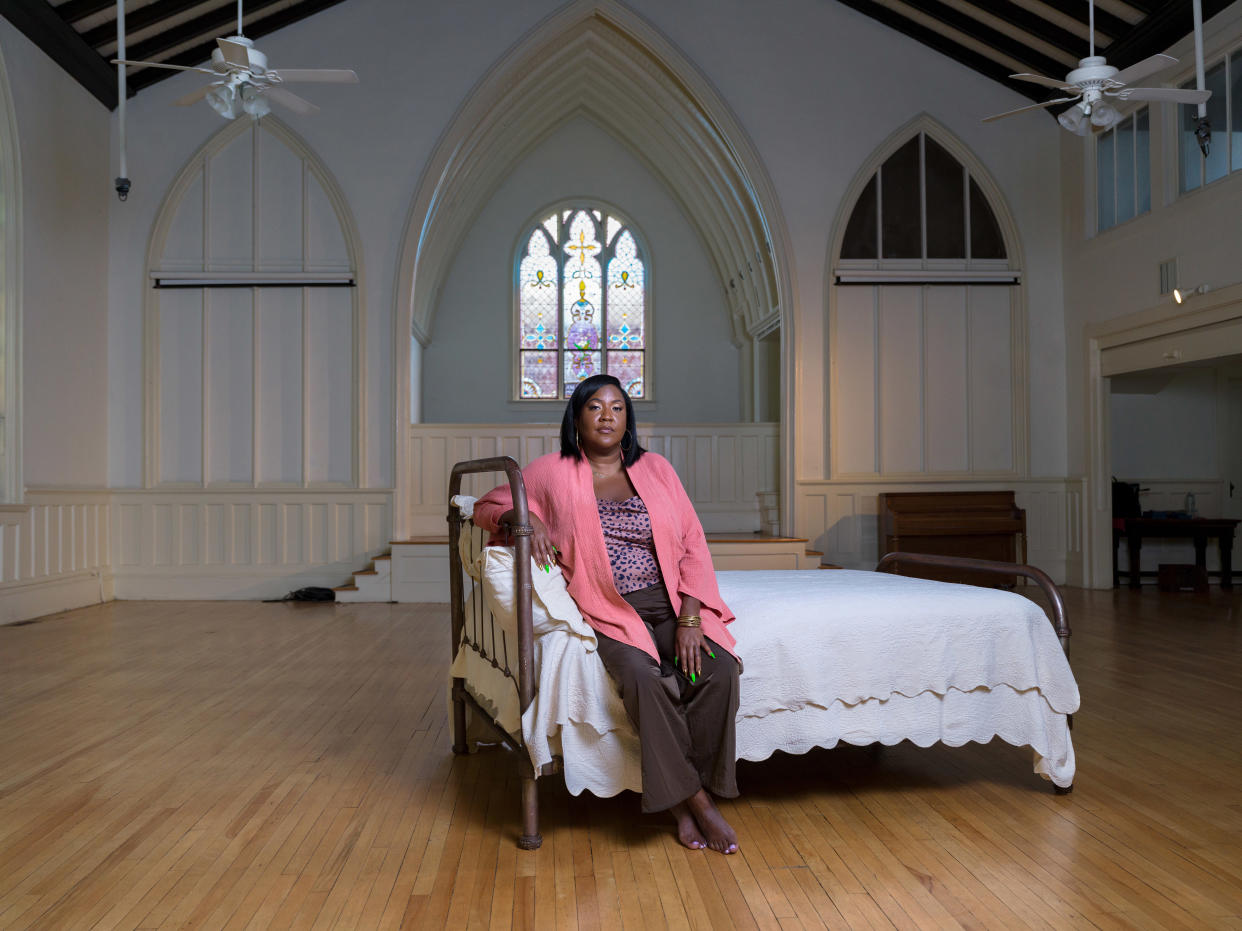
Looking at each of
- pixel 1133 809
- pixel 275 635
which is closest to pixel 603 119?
pixel 275 635

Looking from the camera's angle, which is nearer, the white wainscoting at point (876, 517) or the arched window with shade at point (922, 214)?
the white wainscoting at point (876, 517)

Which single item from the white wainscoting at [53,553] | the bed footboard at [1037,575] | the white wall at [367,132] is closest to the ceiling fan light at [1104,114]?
the bed footboard at [1037,575]

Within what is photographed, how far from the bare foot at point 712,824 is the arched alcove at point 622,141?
21.9ft

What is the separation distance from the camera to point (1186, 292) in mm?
7520

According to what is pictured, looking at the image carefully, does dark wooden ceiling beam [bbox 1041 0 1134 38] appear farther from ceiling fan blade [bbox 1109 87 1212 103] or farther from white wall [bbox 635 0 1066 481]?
ceiling fan blade [bbox 1109 87 1212 103]

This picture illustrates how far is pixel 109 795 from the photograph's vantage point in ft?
10.2

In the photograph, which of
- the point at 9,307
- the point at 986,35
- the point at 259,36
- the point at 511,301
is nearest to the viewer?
the point at 9,307

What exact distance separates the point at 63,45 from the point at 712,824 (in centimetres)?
830

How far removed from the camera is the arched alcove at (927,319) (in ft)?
30.8

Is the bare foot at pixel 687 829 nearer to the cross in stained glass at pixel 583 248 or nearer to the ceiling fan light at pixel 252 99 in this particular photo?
the ceiling fan light at pixel 252 99

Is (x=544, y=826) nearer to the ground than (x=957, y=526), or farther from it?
nearer to the ground

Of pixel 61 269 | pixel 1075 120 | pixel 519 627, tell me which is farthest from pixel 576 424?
pixel 61 269

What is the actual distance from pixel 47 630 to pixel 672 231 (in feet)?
28.7

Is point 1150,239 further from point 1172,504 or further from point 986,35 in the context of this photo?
point 1172,504
